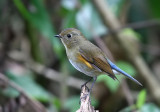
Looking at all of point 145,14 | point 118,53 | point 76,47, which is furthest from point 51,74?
point 76,47

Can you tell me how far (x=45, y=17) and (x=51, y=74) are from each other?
56.4 inches

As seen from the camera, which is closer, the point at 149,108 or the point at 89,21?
the point at 149,108

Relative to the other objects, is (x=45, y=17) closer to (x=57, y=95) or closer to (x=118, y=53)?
(x=118, y=53)

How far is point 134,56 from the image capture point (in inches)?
241

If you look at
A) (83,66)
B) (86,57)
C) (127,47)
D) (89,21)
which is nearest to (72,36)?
(86,57)

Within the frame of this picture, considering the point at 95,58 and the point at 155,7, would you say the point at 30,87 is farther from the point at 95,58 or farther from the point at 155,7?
the point at 155,7

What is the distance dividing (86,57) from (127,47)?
2.18 m

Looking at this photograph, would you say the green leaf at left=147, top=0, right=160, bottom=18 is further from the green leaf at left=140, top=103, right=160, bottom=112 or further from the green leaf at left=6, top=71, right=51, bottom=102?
the green leaf at left=140, top=103, right=160, bottom=112

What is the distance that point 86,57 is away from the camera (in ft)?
13.5

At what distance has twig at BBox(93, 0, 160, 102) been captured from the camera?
602 centimetres

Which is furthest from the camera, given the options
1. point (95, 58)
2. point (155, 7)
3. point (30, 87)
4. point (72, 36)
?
point (155, 7)

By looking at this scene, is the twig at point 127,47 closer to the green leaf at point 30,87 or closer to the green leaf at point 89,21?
the green leaf at point 89,21

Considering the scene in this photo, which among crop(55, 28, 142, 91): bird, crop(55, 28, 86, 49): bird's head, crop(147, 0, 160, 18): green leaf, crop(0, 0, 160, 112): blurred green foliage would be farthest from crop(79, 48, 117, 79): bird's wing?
crop(147, 0, 160, 18): green leaf

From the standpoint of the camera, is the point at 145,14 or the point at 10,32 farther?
the point at 145,14
